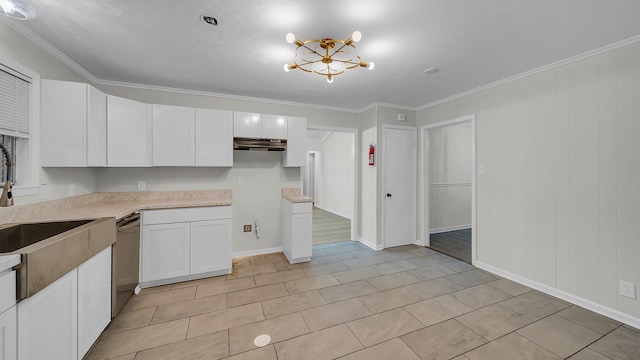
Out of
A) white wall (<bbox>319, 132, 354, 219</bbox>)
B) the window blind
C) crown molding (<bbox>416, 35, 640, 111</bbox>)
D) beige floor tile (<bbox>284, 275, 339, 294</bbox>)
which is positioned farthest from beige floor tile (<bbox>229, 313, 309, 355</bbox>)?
white wall (<bbox>319, 132, 354, 219</bbox>)

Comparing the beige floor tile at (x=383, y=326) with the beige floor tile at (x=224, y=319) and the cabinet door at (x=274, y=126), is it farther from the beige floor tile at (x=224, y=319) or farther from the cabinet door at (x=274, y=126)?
the cabinet door at (x=274, y=126)

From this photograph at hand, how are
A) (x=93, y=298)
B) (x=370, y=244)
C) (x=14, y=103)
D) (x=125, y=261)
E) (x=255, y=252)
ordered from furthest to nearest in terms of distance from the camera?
(x=370, y=244) → (x=255, y=252) → (x=125, y=261) → (x=14, y=103) → (x=93, y=298)

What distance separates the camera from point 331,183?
8.00m

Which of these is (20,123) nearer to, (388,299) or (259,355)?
(259,355)

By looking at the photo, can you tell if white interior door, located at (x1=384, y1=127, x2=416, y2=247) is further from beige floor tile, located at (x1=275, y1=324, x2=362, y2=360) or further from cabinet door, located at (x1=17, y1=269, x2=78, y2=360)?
cabinet door, located at (x1=17, y1=269, x2=78, y2=360)

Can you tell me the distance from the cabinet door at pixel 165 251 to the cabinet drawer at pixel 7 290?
1.68 metres

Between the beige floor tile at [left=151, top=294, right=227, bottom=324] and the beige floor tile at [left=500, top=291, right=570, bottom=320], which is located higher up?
the beige floor tile at [left=151, top=294, right=227, bottom=324]

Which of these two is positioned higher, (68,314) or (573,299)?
(68,314)

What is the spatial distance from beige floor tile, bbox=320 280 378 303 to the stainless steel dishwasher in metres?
1.86

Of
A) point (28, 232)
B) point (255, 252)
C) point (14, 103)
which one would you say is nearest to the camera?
point (28, 232)

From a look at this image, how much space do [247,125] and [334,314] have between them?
2584 mm

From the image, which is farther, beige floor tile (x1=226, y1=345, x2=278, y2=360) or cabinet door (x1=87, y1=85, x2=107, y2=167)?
cabinet door (x1=87, y1=85, x2=107, y2=167)

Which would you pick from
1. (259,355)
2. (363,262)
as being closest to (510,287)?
(363,262)

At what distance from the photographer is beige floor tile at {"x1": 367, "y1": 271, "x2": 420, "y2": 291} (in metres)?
2.81
